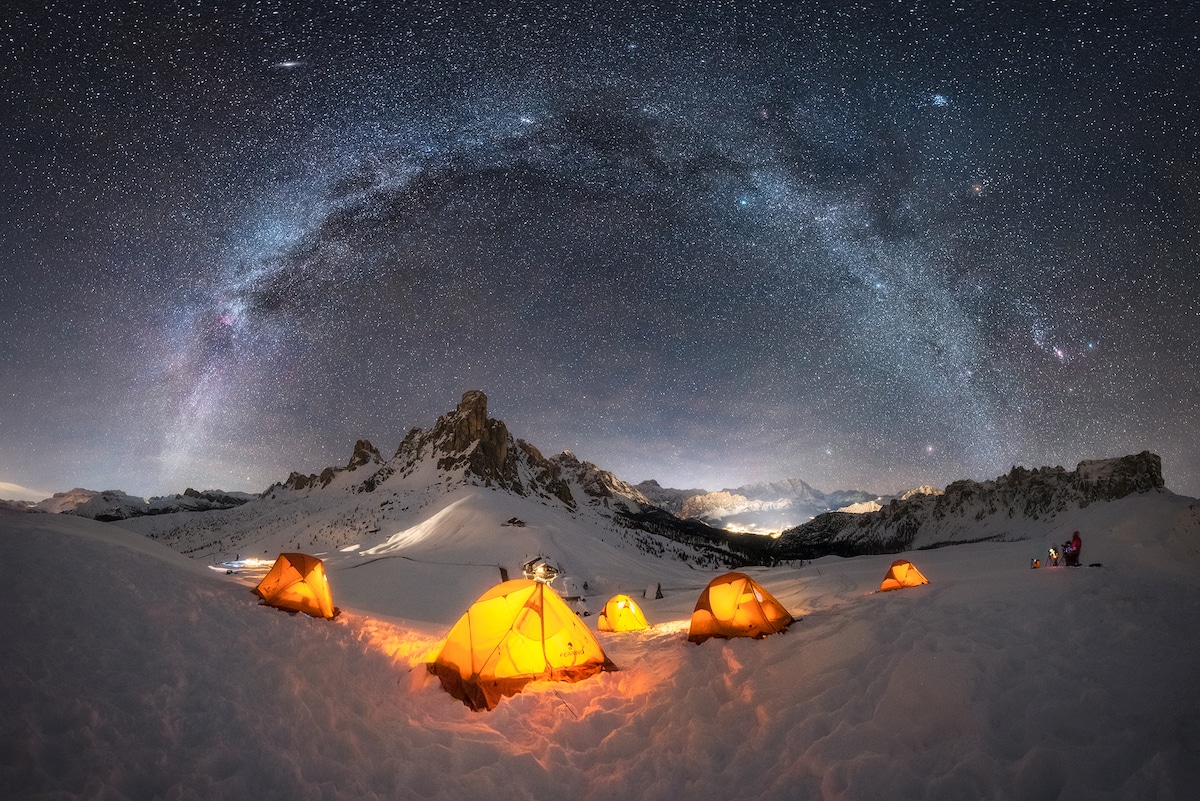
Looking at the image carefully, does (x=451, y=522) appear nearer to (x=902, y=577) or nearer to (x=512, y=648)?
(x=902, y=577)

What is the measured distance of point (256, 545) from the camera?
200ft

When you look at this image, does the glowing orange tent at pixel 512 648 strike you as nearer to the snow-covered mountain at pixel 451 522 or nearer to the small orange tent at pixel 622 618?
the small orange tent at pixel 622 618

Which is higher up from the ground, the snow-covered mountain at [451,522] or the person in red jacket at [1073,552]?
the snow-covered mountain at [451,522]

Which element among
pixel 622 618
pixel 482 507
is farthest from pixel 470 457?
pixel 622 618

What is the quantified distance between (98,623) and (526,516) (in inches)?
1790

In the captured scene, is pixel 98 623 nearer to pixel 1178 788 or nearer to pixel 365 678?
pixel 365 678

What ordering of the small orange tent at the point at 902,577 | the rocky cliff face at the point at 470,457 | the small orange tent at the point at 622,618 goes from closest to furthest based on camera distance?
the small orange tent at the point at 622,618 → the small orange tent at the point at 902,577 → the rocky cliff face at the point at 470,457

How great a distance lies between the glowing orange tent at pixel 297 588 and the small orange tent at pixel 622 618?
9.25 metres

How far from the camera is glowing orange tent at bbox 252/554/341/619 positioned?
1168 centimetres

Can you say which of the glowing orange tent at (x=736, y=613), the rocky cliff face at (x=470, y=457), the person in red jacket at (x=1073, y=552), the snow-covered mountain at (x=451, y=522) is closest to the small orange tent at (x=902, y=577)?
the person in red jacket at (x=1073, y=552)

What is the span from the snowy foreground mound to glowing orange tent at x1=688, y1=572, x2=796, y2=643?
1.05m

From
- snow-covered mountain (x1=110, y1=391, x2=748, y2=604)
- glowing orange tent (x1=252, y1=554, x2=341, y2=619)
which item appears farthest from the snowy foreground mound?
snow-covered mountain (x1=110, y1=391, x2=748, y2=604)

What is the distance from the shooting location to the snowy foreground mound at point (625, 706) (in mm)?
4645

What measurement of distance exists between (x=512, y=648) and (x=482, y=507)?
4386cm
